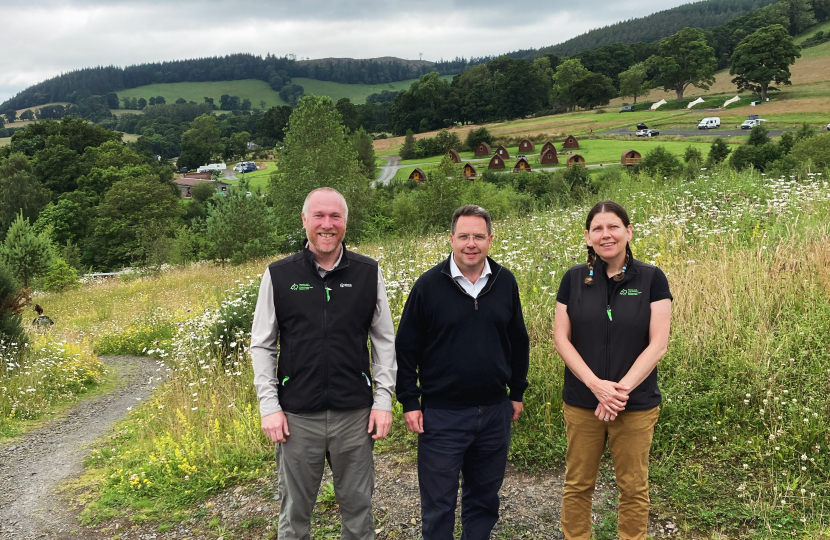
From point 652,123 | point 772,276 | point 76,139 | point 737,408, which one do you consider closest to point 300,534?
point 737,408

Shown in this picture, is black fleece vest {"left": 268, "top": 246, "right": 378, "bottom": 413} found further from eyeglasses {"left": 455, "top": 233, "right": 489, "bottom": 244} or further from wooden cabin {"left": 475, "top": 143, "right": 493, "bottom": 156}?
wooden cabin {"left": 475, "top": 143, "right": 493, "bottom": 156}

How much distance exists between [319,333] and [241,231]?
85.3 feet

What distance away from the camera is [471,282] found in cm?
343

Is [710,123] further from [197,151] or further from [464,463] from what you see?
[197,151]

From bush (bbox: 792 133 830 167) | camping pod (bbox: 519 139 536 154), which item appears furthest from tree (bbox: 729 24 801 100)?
bush (bbox: 792 133 830 167)

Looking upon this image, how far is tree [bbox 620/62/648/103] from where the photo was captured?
4151 inches

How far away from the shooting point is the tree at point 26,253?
80.2 ft

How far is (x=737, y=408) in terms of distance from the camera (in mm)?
4871

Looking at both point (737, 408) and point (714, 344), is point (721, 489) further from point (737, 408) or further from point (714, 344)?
point (714, 344)

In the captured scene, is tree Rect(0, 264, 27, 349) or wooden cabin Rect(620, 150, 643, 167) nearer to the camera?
tree Rect(0, 264, 27, 349)

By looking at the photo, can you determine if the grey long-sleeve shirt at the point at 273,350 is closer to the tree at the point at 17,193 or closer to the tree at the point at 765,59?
the tree at the point at 17,193

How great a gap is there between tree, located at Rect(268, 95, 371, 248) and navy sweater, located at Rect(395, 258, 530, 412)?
31533 millimetres

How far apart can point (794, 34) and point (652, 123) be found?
74.0 meters

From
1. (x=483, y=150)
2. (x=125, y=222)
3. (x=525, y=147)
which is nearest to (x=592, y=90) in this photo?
(x=525, y=147)
